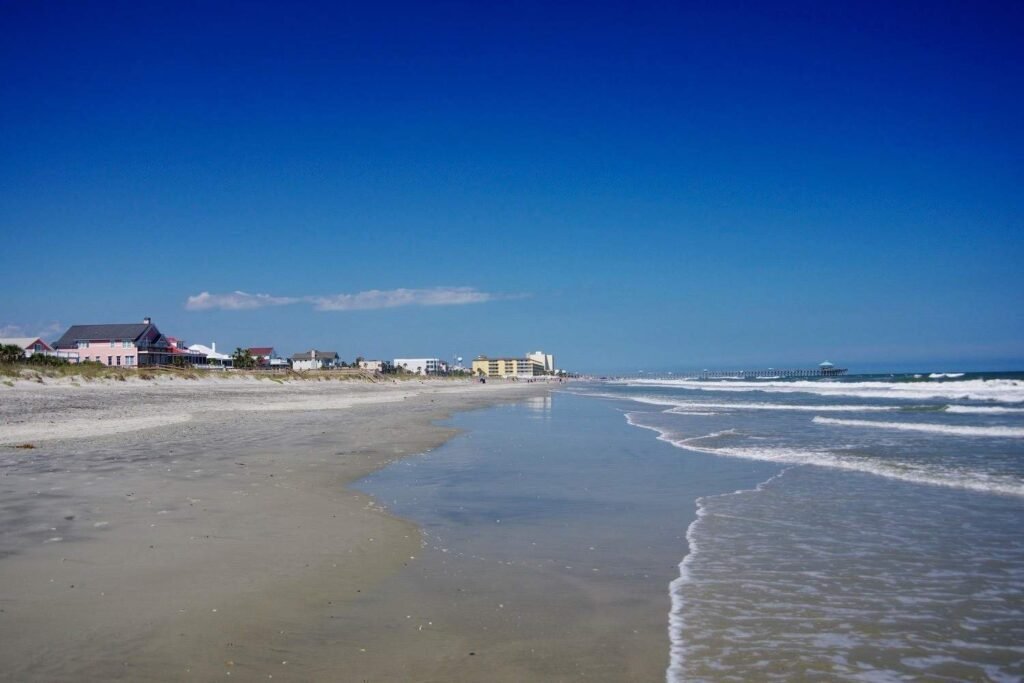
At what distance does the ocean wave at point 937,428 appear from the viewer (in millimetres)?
19734

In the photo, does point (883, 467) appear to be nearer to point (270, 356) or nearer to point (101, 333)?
point (101, 333)

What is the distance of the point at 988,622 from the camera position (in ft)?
16.5

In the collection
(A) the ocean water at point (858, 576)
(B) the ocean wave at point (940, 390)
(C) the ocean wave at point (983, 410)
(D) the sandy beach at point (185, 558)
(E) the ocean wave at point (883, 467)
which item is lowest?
(B) the ocean wave at point (940, 390)

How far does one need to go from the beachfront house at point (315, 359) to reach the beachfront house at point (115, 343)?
5686 centimetres

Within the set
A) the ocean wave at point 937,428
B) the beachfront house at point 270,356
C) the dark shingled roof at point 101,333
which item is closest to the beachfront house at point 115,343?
the dark shingled roof at point 101,333

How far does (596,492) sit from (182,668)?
739cm

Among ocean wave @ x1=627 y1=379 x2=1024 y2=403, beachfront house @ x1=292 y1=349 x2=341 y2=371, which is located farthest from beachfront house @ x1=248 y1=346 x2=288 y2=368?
ocean wave @ x1=627 y1=379 x2=1024 y2=403

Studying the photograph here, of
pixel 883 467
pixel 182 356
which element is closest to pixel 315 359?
pixel 182 356

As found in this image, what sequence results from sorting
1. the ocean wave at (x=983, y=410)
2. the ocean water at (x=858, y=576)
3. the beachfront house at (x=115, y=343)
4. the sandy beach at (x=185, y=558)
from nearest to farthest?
the sandy beach at (x=185, y=558) → the ocean water at (x=858, y=576) → the ocean wave at (x=983, y=410) → the beachfront house at (x=115, y=343)

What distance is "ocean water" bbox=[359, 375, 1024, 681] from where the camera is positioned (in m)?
4.50

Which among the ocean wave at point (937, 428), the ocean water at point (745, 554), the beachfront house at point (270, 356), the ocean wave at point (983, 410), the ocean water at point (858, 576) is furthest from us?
the beachfront house at point (270, 356)

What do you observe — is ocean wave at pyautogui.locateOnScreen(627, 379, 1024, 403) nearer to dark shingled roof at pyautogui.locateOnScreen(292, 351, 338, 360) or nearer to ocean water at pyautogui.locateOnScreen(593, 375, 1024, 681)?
ocean water at pyautogui.locateOnScreen(593, 375, 1024, 681)

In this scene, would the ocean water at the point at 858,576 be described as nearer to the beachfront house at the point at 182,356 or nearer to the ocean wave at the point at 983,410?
the ocean wave at the point at 983,410

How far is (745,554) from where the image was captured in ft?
23.0
